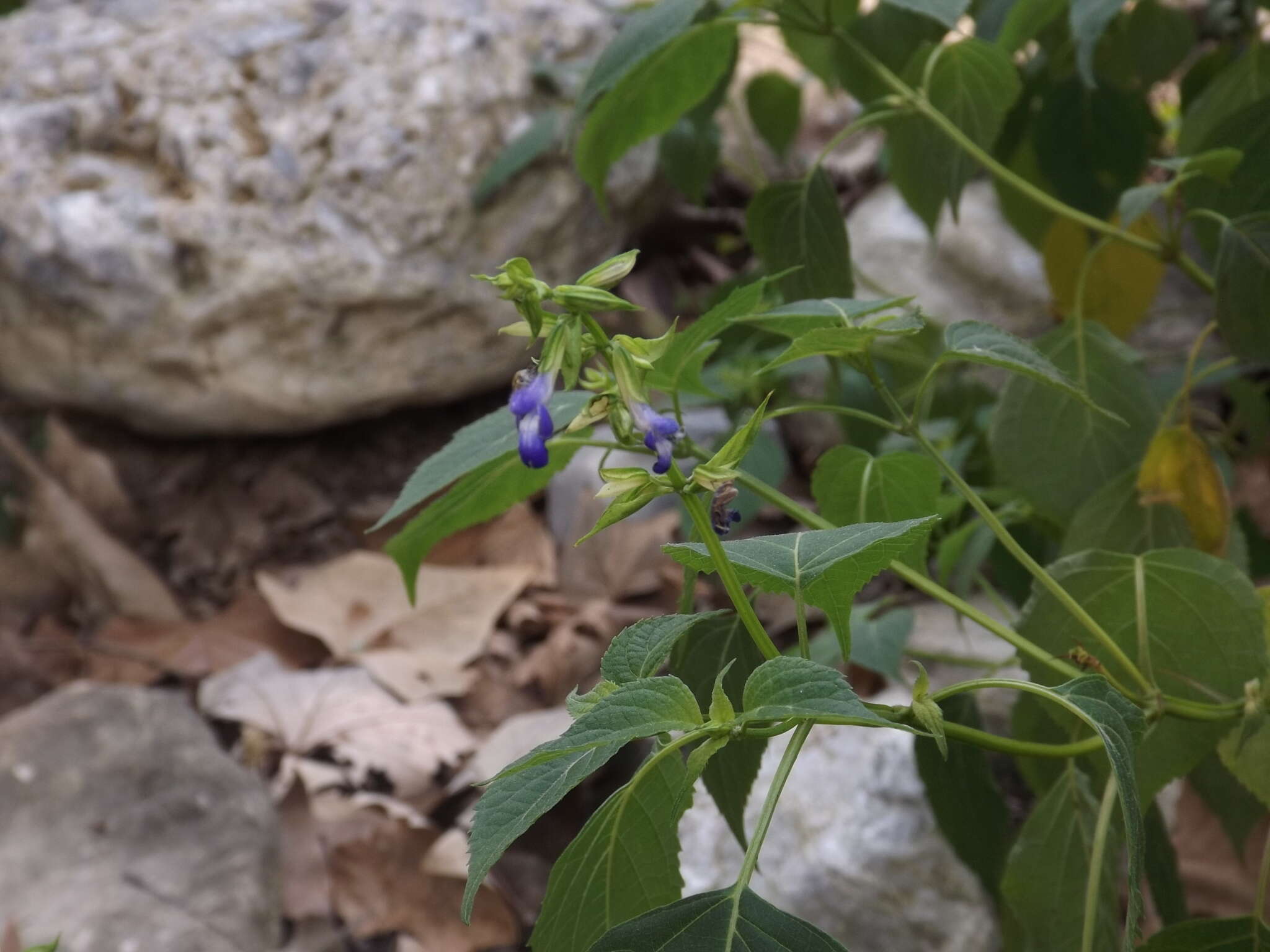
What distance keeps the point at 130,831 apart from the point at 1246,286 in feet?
4.94

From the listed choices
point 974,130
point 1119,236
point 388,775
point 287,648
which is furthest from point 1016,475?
point 287,648

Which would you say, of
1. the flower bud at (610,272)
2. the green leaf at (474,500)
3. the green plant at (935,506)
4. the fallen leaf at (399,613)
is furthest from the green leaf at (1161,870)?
the fallen leaf at (399,613)

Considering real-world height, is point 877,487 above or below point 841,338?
below

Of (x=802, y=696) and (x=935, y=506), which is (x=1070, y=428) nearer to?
(x=935, y=506)

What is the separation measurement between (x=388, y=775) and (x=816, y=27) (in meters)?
1.25

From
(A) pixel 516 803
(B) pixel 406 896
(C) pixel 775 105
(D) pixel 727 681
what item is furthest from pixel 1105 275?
(A) pixel 516 803

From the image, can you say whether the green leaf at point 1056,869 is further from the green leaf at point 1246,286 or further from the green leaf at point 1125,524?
the green leaf at point 1246,286

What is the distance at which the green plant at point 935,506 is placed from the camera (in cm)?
60

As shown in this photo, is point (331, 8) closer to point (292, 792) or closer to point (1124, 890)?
point (292, 792)

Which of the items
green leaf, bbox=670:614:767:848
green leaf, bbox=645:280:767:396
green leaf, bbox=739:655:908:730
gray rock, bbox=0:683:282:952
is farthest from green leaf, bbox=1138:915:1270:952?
gray rock, bbox=0:683:282:952

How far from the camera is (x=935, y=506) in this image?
888mm

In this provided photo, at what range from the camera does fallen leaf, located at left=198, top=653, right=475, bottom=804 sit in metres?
1.74

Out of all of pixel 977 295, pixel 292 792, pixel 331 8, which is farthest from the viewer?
pixel 977 295

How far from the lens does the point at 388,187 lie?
202cm
